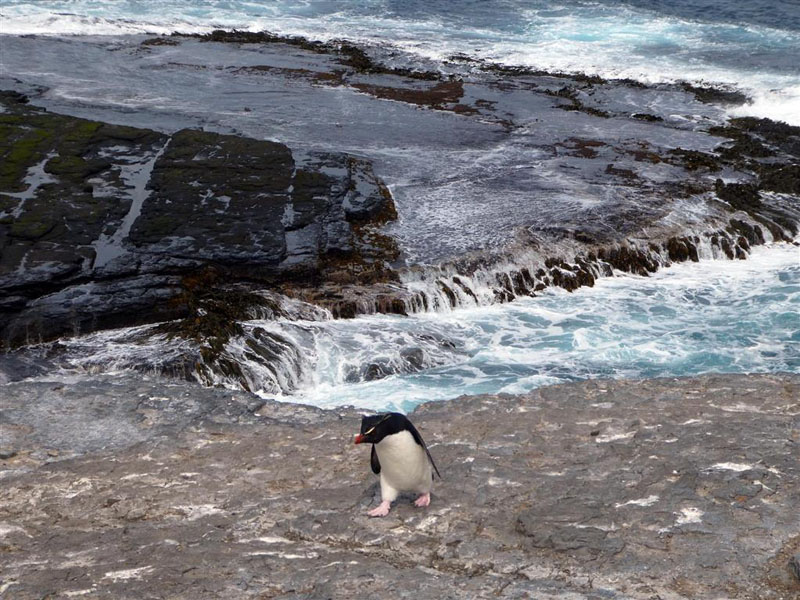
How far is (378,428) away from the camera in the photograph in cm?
638

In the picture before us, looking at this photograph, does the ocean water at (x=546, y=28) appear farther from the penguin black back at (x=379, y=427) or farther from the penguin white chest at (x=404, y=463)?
the penguin black back at (x=379, y=427)

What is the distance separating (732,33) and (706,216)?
867 inches

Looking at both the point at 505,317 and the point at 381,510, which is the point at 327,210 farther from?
the point at 381,510

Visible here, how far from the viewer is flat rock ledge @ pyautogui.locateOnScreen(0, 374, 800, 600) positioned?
592cm

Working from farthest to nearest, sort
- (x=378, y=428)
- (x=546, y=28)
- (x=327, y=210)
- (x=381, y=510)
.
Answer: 1. (x=546, y=28)
2. (x=327, y=210)
3. (x=381, y=510)
4. (x=378, y=428)

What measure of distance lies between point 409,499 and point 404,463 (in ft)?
2.18

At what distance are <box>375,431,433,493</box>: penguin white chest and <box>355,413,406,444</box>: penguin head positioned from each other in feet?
0.15

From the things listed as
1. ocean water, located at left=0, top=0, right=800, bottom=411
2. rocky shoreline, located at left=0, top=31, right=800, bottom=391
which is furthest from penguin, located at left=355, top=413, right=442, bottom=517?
rocky shoreline, located at left=0, top=31, right=800, bottom=391

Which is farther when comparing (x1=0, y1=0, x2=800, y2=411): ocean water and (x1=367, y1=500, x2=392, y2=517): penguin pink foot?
(x1=0, y1=0, x2=800, y2=411): ocean water

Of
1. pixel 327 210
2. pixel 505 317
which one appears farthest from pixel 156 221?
pixel 505 317

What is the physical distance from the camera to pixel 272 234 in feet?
48.2

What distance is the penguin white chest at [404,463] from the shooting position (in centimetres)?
644

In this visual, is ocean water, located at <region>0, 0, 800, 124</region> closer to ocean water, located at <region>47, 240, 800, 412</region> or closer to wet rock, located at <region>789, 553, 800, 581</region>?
ocean water, located at <region>47, 240, 800, 412</region>

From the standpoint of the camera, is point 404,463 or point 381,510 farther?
point 381,510
